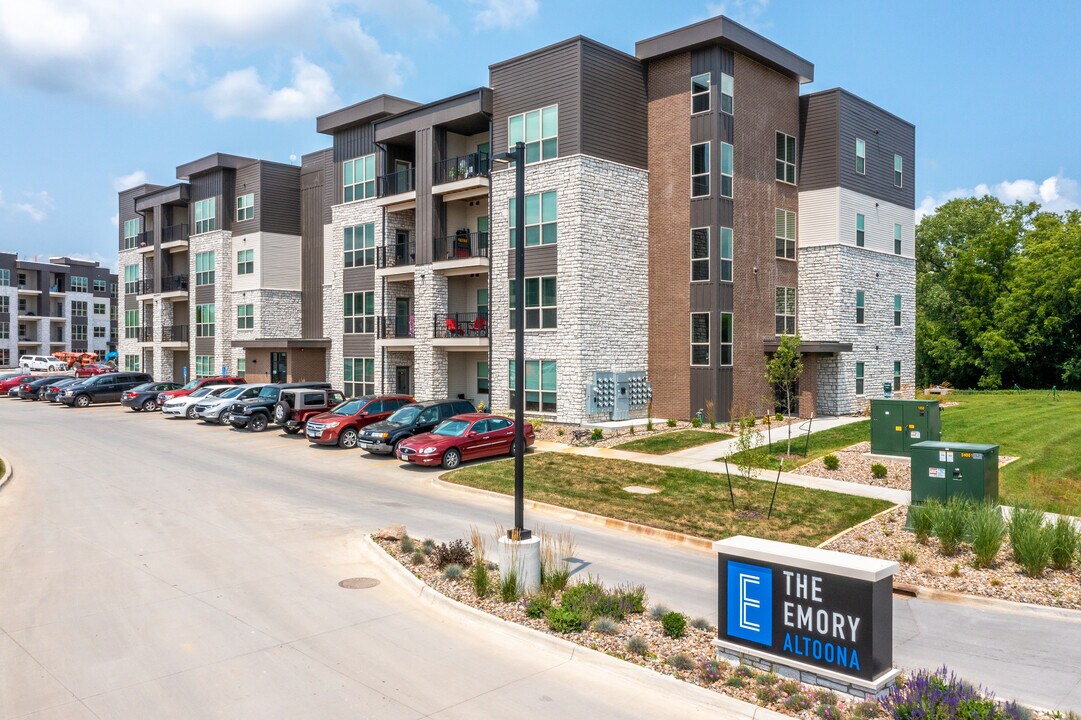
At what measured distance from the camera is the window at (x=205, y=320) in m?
49.9

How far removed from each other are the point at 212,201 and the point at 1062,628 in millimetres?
50159

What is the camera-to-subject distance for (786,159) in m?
34.2

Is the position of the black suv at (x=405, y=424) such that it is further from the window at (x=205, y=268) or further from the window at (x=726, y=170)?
the window at (x=205, y=268)

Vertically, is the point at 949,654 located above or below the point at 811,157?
below

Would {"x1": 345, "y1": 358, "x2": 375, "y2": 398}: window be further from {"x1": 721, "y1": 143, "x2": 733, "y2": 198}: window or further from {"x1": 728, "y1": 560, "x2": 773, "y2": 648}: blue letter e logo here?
{"x1": 728, "y1": 560, "x2": 773, "y2": 648}: blue letter e logo

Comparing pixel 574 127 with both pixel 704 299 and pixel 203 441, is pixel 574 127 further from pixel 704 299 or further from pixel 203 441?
pixel 203 441

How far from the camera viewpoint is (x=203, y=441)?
28.6m

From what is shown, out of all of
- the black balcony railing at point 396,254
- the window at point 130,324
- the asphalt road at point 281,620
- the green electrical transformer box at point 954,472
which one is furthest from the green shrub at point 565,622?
the window at point 130,324

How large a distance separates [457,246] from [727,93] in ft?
43.4

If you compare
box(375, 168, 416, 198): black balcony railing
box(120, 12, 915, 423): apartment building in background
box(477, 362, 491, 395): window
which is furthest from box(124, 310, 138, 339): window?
box(477, 362, 491, 395): window

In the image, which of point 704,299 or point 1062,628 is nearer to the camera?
point 1062,628

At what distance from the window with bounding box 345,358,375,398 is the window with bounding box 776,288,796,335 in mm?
19684

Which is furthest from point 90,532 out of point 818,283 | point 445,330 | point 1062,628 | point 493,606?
point 818,283

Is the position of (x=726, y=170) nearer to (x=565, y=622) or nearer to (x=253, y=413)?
(x=253, y=413)
